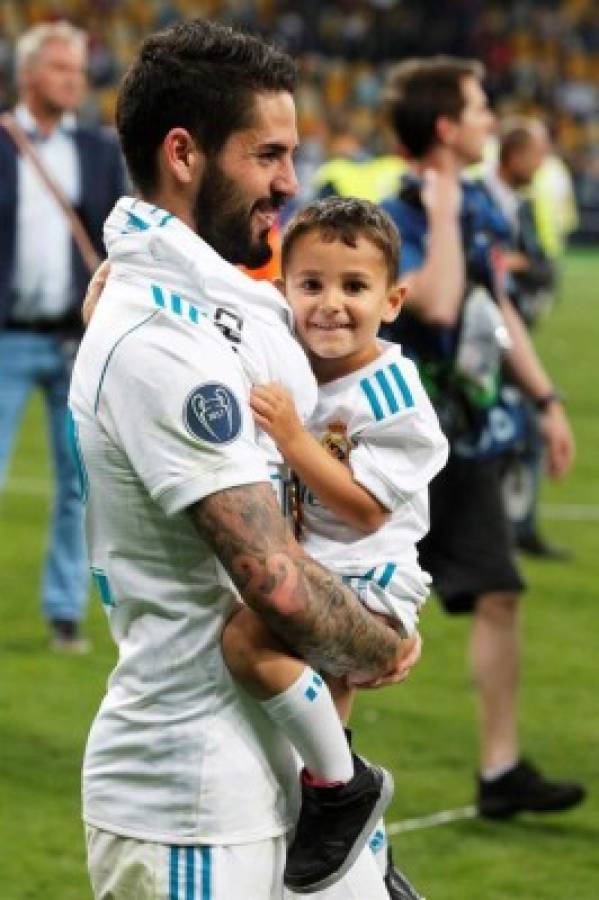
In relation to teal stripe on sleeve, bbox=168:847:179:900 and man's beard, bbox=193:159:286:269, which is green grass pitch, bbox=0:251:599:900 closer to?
teal stripe on sleeve, bbox=168:847:179:900

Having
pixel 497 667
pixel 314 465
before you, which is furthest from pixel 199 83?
pixel 497 667

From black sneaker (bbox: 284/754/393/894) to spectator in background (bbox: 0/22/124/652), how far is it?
526 cm

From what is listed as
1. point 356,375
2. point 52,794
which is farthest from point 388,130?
point 356,375

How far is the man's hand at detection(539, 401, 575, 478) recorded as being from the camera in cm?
653

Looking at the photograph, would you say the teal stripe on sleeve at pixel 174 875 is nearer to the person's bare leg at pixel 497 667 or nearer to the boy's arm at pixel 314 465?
the boy's arm at pixel 314 465

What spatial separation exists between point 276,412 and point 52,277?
18.2 ft

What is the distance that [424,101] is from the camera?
643 cm

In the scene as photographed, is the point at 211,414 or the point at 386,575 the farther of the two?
the point at 386,575

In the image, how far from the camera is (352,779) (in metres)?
3.42

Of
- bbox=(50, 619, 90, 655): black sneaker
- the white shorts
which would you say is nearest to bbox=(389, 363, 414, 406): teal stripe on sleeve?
the white shorts

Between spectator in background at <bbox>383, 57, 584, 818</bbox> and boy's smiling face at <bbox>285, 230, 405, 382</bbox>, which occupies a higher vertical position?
boy's smiling face at <bbox>285, 230, 405, 382</bbox>

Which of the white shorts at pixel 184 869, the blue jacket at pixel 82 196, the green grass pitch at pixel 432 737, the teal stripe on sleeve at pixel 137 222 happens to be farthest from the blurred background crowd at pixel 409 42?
the white shorts at pixel 184 869

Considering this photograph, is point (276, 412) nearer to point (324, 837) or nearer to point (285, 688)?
point (285, 688)

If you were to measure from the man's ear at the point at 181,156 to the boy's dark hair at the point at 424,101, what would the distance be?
3.30m
